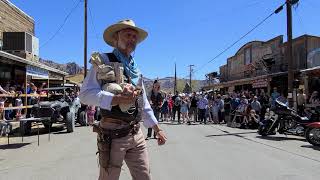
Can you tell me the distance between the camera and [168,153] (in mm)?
10859

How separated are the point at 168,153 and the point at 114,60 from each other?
7074 millimetres

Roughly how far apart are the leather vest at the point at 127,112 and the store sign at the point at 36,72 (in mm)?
19807

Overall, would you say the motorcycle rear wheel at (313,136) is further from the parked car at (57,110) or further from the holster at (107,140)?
the holster at (107,140)

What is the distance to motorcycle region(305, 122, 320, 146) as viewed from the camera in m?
13.2

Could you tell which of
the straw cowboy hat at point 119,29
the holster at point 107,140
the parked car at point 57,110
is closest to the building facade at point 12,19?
the parked car at point 57,110

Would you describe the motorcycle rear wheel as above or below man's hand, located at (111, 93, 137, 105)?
below

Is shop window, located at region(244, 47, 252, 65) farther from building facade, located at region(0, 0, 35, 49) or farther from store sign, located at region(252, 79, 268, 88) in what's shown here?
building facade, located at region(0, 0, 35, 49)

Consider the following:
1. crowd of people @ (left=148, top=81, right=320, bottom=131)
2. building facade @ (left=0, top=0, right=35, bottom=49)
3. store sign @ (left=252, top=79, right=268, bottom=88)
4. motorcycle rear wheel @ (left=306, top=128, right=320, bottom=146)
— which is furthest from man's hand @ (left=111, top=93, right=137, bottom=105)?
store sign @ (left=252, top=79, right=268, bottom=88)

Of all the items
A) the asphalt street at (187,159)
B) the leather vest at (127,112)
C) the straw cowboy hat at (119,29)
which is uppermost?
the straw cowboy hat at (119,29)

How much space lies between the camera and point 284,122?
1573cm

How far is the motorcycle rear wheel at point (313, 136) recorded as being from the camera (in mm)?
13187

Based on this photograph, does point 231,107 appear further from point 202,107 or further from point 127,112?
point 127,112

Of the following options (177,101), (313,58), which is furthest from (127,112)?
(313,58)

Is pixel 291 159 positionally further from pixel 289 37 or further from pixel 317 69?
pixel 317 69
